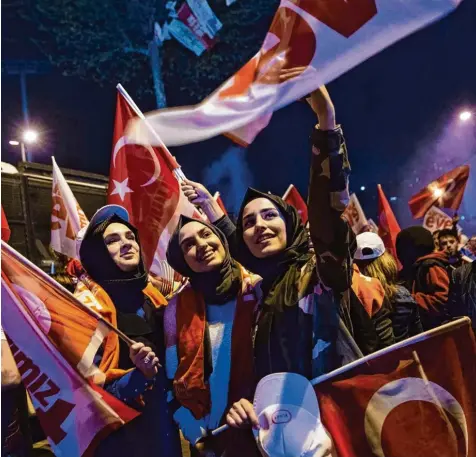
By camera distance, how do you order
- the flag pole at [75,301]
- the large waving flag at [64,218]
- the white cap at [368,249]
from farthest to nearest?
the large waving flag at [64,218] < the white cap at [368,249] < the flag pole at [75,301]

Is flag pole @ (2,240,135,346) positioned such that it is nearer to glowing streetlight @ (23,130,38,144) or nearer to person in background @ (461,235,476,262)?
person in background @ (461,235,476,262)

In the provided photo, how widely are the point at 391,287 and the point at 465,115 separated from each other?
61.3ft

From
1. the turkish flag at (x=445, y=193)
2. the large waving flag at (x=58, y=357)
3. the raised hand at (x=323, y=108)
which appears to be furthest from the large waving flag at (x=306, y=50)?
the turkish flag at (x=445, y=193)

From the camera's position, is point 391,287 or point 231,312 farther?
point 391,287

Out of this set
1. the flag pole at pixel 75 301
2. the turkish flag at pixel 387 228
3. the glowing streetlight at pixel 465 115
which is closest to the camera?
the flag pole at pixel 75 301

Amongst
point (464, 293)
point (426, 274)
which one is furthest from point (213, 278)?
point (426, 274)

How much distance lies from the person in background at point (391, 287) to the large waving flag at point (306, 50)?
1.38 m

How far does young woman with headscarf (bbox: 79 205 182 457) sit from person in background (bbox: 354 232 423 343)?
1.20 meters

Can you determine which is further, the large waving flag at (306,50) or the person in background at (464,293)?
the person in background at (464,293)

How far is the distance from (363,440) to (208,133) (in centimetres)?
113

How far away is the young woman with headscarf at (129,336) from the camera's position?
198cm

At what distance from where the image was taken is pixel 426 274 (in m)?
3.77

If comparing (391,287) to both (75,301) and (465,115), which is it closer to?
(75,301)

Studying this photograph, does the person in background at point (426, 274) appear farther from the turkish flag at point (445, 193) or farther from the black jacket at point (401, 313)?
the turkish flag at point (445, 193)
